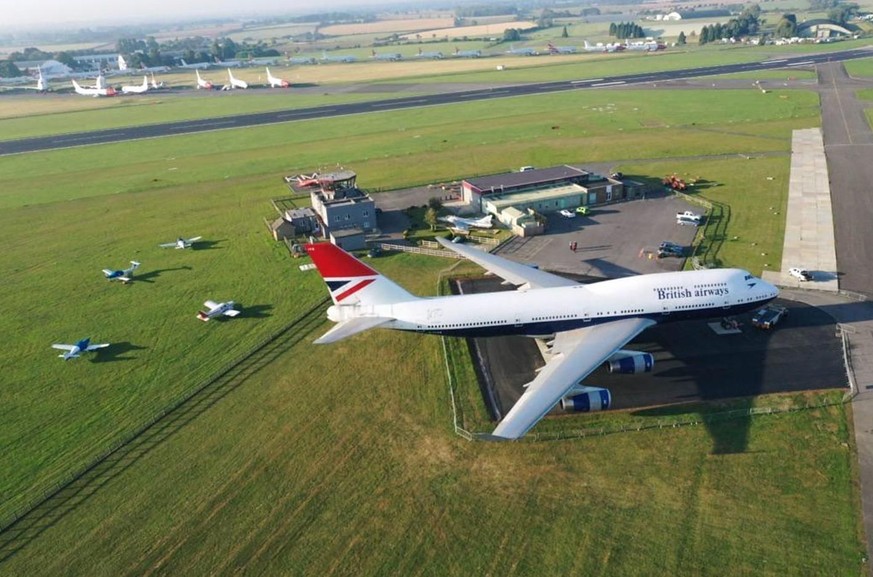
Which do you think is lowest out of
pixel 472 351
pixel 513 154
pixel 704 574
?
pixel 704 574

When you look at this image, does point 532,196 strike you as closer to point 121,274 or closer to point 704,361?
point 704,361

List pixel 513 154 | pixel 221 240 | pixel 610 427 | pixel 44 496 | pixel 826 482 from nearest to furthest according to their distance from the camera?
pixel 826 482, pixel 44 496, pixel 610 427, pixel 221 240, pixel 513 154

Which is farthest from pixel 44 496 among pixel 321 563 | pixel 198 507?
pixel 321 563

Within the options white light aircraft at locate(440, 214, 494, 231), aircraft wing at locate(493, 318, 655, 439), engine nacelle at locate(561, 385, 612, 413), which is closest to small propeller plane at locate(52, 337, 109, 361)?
aircraft wing at locate(493, 318, 655, 439)

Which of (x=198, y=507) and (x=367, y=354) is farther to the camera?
(x=367, y=354)

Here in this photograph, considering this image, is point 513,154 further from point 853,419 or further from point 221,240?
point 853,419

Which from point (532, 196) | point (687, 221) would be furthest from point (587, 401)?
point (532, 196)

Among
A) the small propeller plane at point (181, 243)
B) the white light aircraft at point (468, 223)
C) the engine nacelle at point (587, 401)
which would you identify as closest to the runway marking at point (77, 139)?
the small propeller plane at point (181, 243)
